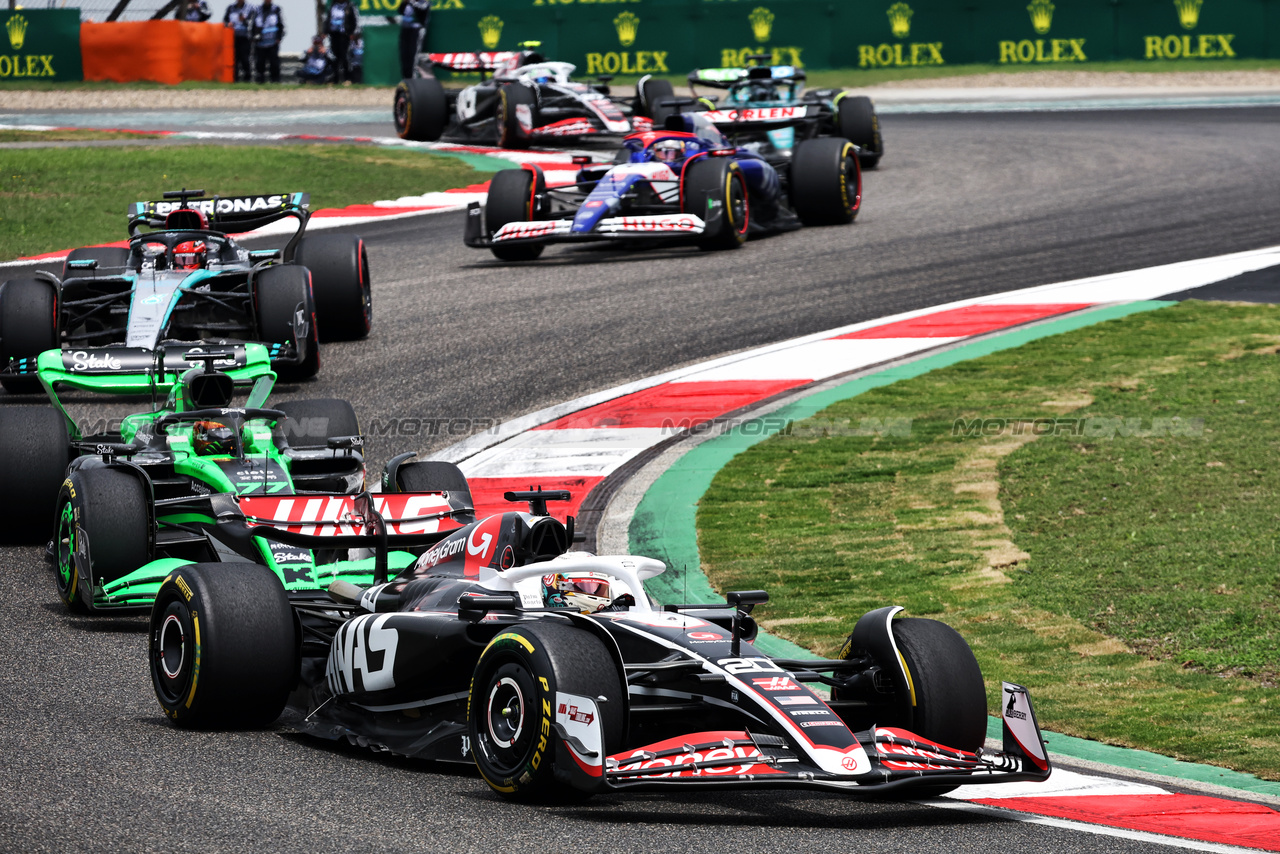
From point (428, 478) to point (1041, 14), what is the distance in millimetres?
30629

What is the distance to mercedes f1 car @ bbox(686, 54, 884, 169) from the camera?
22.8 metres

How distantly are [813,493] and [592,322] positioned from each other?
578 centimetres

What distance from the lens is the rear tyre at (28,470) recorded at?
10.4 meters

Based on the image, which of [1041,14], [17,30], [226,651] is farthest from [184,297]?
[17,30]

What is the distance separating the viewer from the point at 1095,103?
34.9m

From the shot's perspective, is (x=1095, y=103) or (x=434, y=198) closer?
(x=434, y=198)

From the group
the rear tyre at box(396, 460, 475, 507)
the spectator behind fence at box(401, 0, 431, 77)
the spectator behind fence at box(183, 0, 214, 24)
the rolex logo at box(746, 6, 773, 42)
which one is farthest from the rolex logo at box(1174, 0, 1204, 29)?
the rear tyre at box(396, 460, 475, 507)

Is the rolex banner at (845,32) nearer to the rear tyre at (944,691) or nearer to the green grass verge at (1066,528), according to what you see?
the green grass verge at (1066,528)

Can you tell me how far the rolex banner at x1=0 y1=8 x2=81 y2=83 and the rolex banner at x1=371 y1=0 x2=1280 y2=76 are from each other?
878cm

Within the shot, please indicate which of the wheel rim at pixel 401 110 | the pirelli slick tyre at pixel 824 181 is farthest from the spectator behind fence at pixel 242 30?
the pirelli slick tyre at pixel 824 181

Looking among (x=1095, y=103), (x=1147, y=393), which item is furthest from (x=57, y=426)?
(x=1095, y=103)

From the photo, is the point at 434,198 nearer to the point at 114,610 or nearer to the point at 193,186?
the point at 193,186

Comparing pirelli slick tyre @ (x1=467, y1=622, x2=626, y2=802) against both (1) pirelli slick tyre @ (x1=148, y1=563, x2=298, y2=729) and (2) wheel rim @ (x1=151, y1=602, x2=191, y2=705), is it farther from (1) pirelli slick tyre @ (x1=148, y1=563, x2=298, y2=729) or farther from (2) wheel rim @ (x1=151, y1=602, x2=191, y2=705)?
(2) wheel rim @ (x1=151, y1=602, x2=191, y2=705)

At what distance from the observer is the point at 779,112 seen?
23.0 meters
